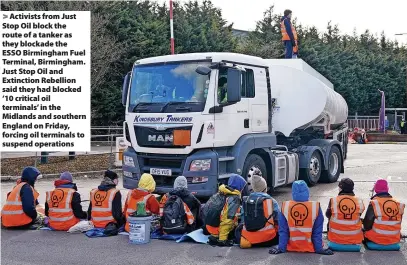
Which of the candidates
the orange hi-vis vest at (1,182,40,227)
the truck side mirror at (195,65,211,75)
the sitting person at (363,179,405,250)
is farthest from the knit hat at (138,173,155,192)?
the sitting person at (363,179,405,250)

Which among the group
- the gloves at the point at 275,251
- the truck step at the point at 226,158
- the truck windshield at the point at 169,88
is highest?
the truck windshield at the point at 169,88

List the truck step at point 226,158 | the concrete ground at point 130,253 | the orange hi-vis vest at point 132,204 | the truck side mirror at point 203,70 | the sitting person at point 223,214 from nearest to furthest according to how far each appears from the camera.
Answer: the concrete ground at point 130,253 < the sitting person at point 223,214 < the orange hi-vis vest at point 132,204 < the truck side mirror at point 203,70 < the truck step at point 226,158

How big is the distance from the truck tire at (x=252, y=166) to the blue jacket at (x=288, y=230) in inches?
121

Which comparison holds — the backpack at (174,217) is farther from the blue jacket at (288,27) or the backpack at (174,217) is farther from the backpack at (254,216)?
the blue jacket at (288,27)

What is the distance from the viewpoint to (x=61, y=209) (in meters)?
8.47

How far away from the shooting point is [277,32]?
48406 mm

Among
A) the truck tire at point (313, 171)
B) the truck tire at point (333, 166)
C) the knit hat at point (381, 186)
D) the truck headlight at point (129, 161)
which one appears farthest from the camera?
the truck tire at point (333, 166)

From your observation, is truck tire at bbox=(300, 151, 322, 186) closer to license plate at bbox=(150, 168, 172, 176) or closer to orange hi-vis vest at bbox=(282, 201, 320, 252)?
license plate at bbox=(150, 168, 172, 176)

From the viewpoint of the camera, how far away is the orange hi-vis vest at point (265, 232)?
284 inches

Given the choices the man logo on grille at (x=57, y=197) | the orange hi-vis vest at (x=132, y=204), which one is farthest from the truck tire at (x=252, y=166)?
the man logo on grille at (x=57, y=197)

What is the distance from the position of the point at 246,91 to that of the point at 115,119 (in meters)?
20.3

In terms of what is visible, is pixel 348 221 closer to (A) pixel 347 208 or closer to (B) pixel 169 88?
(A) pixel 347 208

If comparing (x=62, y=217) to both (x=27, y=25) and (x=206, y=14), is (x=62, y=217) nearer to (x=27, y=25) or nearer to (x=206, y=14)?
(x=27, y=25)

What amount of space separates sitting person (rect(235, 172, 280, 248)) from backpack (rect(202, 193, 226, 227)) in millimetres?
439
